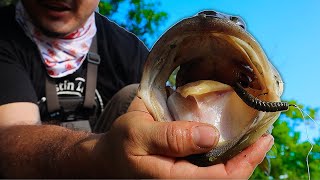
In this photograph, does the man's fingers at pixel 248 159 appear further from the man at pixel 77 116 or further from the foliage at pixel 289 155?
the foliage at pixel 289 155

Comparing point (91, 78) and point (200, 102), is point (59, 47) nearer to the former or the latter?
point (91, 78)

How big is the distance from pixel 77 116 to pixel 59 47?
18.0 inches

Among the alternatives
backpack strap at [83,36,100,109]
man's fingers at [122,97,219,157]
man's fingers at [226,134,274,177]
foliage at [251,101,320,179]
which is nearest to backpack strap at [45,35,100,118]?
backpack strap at [83,36,100,109]

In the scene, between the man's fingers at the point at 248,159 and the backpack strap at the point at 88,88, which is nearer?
the man's fingers at the point at 248,159

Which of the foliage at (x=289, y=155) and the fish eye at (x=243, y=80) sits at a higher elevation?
the fish eye at (x=243, y=80)

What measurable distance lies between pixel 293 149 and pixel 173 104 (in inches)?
341

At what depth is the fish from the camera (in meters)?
1.42

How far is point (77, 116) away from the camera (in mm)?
3320

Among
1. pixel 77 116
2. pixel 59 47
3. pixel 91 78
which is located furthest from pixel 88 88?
pixel 59 47

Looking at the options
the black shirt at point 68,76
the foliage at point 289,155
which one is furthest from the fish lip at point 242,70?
the foliage at point 289,155

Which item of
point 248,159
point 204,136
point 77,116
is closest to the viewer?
point 204,136

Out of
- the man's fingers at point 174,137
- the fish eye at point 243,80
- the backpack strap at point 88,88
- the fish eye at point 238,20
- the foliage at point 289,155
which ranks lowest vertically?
the foliage at point 289,155

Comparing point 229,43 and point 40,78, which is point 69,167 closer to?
point 229,43

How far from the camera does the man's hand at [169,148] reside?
1.43m
